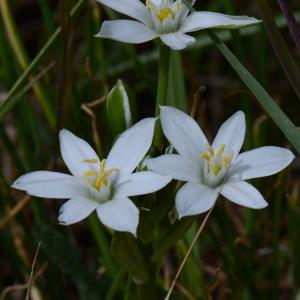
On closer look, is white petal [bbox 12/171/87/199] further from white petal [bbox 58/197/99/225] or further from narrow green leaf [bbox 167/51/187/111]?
narrow green leaf [bbox 167/51/187/111]

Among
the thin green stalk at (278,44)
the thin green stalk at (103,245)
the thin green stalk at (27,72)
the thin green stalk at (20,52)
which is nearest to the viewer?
the thin green stalk at (278,44)

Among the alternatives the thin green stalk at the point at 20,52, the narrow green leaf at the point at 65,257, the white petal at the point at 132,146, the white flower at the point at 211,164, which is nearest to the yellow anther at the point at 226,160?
the white flower at the point at 211,164

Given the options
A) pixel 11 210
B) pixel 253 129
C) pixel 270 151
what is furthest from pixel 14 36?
pixel 270 151

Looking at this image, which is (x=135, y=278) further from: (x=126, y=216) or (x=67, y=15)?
(x=67, y=15)

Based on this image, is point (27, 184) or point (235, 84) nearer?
point (27, 184)

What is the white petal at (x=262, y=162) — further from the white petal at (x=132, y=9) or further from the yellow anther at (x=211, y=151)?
the white petal at (x=132, y=9)

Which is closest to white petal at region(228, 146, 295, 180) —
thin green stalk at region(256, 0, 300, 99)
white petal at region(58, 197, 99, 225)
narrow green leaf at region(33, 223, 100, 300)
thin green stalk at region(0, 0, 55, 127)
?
thin green stalk at region(256, 0, 300, 99)

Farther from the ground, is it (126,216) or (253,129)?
(126,216)
